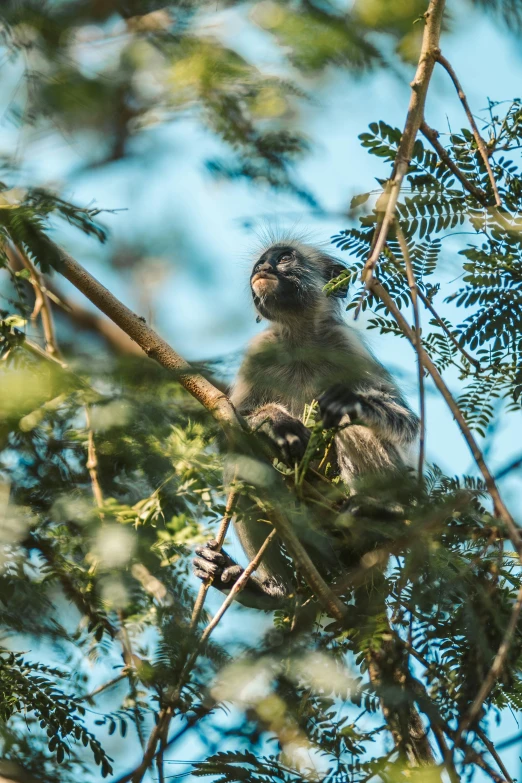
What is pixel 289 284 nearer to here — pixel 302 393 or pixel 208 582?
pixel 302 393

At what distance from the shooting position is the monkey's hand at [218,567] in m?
5.71

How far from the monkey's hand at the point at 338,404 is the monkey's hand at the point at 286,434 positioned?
0.28 meters

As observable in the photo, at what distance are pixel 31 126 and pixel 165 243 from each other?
0.43 meters

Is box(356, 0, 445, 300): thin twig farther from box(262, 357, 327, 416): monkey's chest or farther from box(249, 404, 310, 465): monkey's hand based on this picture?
box(249, 404, 310, 465): monkey's hand

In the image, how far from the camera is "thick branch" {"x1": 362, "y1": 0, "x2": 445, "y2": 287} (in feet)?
9.06

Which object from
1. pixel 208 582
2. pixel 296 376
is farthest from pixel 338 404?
pixel 208 582

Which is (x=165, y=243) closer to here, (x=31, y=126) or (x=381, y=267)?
(x=31, y=126)

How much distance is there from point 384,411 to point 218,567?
5.62 ft

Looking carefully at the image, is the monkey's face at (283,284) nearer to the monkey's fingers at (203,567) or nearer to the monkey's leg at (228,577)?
the monkey's leg at (228,577)

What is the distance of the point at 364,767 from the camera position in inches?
111

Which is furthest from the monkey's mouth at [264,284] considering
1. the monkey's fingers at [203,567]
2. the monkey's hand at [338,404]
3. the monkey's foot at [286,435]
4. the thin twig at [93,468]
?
the thin twig at [93,468]

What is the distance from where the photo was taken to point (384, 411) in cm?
605

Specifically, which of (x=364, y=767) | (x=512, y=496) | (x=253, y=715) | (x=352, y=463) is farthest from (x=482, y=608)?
(x=352, y=463)

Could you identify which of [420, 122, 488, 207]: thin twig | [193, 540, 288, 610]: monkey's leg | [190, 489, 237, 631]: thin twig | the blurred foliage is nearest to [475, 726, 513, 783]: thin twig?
the blurred foliage
